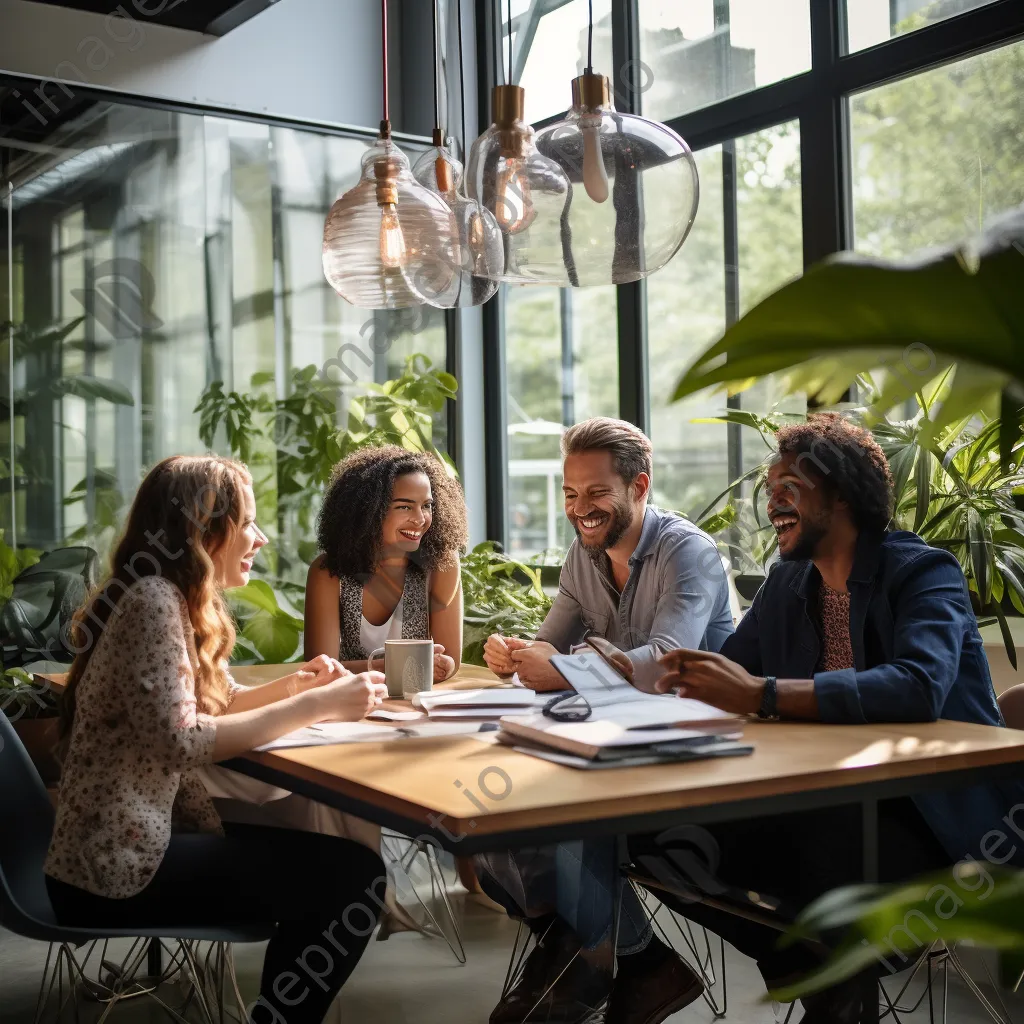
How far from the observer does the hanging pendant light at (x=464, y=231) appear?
2.12 m

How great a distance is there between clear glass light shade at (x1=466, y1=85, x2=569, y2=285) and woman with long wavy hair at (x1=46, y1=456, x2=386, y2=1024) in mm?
732

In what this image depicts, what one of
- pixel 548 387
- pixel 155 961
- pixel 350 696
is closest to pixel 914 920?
pixel 350 696

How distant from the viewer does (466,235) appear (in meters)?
2.19

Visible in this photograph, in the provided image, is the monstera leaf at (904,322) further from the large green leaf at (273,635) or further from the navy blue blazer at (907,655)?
the large green leaf at (273,635)

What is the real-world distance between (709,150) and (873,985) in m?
3.11

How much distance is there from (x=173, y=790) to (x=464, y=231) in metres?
1.07

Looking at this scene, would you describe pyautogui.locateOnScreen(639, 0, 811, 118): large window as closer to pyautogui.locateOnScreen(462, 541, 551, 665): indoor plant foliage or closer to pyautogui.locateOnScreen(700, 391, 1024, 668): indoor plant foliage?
pyautogui.locateOnScreen(700, 391, 1024, 668): indoor plant foliage

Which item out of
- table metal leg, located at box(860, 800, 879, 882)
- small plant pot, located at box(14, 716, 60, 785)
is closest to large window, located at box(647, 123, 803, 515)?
small plant pot, located at box(14, 716, 60, 785)

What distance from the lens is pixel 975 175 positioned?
11.2 ft

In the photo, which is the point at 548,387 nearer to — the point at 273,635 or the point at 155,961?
the point at 273,635

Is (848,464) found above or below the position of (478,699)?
above

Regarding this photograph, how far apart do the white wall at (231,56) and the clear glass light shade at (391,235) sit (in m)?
2.47

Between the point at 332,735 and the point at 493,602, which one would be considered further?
the point at 493,602

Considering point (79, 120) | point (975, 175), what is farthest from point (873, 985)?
point (79, 120)
